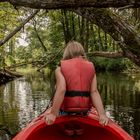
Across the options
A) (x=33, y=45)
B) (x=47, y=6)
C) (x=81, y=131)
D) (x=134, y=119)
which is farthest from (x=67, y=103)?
(x=33, y=45)

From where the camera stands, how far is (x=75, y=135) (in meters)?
6.59

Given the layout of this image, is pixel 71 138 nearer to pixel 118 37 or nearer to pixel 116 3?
pixel 118 37

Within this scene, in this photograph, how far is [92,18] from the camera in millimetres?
7645

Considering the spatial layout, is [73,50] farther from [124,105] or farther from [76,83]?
[124,105]

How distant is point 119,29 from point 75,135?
2.04m

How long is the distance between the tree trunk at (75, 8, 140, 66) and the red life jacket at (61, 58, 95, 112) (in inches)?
65.2

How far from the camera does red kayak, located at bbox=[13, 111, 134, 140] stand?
605 centimetres

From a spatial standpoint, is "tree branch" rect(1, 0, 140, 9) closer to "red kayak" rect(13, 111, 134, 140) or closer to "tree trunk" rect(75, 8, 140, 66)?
"red kayak" rect(13, 111, 134, 140)

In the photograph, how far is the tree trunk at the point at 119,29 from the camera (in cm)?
748

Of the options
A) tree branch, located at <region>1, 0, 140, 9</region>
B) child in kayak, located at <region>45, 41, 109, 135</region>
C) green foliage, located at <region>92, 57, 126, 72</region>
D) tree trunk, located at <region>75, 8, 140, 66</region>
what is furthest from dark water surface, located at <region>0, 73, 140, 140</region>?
green foliage, located at <region>92, 57, 126, 72</region>

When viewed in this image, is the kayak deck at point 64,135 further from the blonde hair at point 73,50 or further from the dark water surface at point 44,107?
the dark water surface at point 44,107

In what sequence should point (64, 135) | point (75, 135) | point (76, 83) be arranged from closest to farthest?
point (76, 83) → point (75, 135) → point (64, 135)

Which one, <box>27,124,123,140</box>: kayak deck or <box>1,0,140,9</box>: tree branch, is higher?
<box>1,0,140,9</box>: tree branch

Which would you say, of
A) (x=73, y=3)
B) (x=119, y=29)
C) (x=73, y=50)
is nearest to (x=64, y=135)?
(x=73, y=50)
